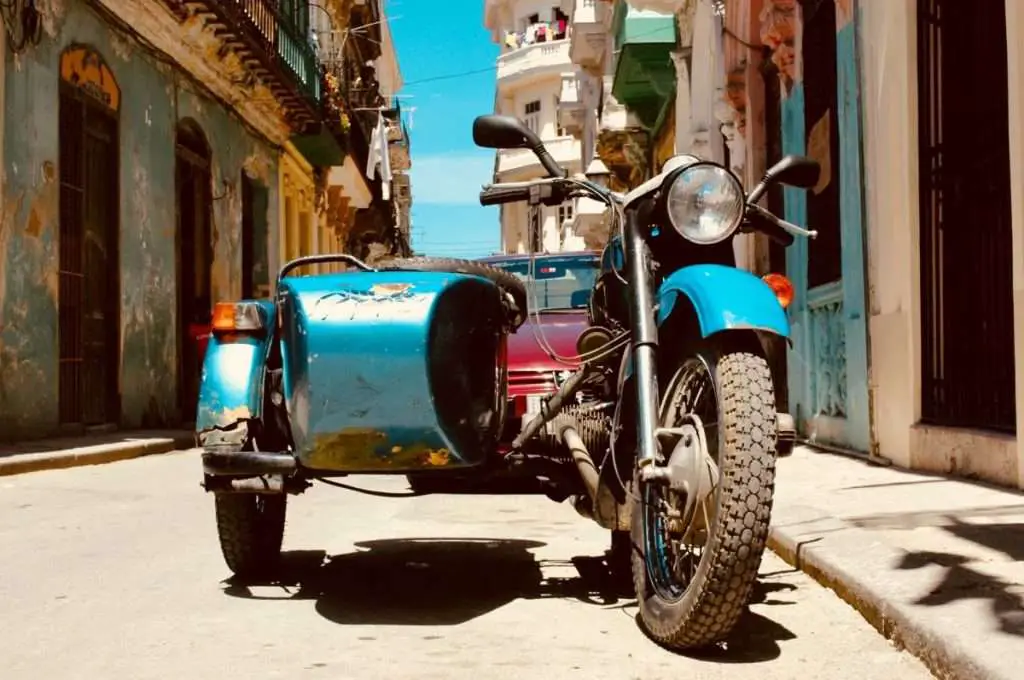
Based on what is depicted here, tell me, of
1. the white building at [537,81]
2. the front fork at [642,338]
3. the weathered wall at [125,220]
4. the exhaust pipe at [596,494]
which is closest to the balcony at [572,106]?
the white building at [537,81]

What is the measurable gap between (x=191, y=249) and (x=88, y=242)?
4.08 metres

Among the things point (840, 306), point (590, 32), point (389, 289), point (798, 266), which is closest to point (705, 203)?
point (389, 289)

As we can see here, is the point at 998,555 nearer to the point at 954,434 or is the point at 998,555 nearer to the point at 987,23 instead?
the point at 954,434

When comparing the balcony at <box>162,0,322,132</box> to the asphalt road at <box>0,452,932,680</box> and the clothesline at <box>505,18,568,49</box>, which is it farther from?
the clothesline at <box>505,18,568,49</box>

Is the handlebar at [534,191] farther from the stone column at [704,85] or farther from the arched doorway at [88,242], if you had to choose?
the stone column at [704,85]

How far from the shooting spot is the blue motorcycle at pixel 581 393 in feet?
11.1

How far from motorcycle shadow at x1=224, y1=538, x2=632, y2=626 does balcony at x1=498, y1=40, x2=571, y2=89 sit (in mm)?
51151

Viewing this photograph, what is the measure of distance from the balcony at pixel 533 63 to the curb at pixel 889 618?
51.5 meters

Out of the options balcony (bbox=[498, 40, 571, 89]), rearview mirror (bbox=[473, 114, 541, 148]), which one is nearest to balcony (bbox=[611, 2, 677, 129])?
rearview mirror (bbox=[473, 114, 541, 148])

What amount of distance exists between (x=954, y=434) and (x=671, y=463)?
433 centimetres

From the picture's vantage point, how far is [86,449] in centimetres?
1032

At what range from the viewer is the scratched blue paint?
3.88 m

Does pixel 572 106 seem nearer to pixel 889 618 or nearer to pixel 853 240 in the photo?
pixel 853 240

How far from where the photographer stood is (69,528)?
632 centimetres
